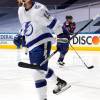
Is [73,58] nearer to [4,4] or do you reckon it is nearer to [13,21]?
[13,21]

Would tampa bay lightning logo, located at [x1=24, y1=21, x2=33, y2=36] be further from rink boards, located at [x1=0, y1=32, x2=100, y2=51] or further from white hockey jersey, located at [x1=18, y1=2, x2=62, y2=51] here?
rink boards, located at [x1=0, y1=32, x2=100, y2=51]

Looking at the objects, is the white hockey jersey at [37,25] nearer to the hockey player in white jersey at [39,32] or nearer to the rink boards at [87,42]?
Answer: the hockey player in white jersey at [39,32]

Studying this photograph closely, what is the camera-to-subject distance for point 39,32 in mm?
4078

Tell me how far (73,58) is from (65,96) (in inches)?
203

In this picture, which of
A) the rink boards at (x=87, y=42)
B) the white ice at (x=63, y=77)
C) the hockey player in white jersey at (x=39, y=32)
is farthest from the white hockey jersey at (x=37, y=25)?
the rink boards at (x=87, y=42)

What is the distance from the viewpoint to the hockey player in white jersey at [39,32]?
396cm

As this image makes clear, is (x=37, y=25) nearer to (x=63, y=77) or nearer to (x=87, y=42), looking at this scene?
(x=63, y=77)

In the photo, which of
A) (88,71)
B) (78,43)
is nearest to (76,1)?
(78,43)

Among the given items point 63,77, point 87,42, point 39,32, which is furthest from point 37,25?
point 87,42

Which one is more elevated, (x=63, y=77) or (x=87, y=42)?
(x=63, y=77)

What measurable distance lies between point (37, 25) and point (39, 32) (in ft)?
0.29

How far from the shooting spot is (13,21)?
1517 centimetres

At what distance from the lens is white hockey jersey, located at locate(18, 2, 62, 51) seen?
13.0 feet

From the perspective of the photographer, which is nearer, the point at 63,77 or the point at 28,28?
the point at 28,28
